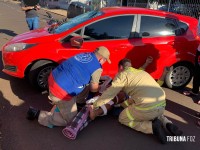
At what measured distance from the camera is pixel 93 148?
411 centimetres

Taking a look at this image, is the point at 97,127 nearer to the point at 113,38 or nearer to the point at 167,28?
the point at 113,38

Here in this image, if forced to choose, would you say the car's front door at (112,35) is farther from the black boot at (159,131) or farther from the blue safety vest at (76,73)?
the black boot at (159,131)

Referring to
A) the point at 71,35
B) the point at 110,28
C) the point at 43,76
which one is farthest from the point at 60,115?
the point at 110,28

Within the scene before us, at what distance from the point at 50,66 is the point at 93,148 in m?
2.16

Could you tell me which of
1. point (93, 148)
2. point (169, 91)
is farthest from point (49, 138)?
point (169, 91)

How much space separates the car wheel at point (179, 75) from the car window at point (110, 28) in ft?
4.13

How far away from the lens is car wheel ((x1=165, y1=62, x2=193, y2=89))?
6168 millimetres

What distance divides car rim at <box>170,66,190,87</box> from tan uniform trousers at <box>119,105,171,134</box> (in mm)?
1925

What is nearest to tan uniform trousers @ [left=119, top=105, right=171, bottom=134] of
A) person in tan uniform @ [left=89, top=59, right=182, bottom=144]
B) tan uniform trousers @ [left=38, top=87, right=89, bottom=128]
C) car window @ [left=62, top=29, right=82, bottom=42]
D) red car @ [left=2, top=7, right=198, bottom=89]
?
person in tan uniform @ [left=89, top=59, right=182, bottom=144]

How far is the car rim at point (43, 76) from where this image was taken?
18.6 ft

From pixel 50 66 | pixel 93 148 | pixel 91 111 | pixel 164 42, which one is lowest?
pixel 93 148

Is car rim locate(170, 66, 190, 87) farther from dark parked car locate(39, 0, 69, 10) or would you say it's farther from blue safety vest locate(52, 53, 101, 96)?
dark parked car locate(39, 0, 69, 10)

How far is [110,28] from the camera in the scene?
5.82 metres

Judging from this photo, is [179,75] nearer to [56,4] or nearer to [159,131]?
[159,131]
